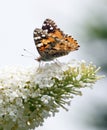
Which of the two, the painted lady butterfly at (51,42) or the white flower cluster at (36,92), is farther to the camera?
the painted lady butterfly at (51,42)

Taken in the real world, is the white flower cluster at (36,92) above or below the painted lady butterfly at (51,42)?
below

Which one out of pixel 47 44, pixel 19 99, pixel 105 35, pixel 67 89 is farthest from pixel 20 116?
pixel 105 35

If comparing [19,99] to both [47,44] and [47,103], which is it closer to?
[47,103]

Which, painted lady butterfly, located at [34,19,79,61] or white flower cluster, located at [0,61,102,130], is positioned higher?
painted lady butterfly, located at [34,19,79,61]

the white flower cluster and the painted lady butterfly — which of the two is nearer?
the white flower cluster
